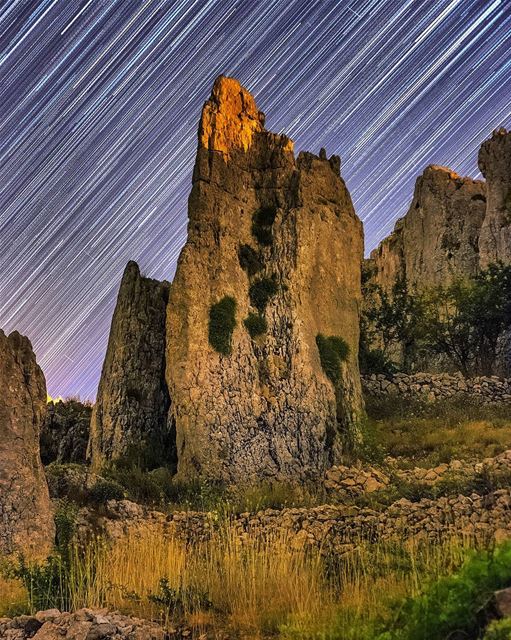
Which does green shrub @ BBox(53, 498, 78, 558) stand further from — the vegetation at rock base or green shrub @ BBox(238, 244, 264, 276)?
the vegetation at rock base

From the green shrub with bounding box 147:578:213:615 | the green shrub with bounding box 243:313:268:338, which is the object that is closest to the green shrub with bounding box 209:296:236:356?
the green shrub with bounding box 243:313:268:338

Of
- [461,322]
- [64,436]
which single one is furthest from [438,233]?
[64,436]

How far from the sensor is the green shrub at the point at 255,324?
23.3m

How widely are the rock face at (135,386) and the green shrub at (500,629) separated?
1914 cm

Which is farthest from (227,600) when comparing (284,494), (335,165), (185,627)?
(335,165)

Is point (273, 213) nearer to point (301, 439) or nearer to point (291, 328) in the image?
point (291, 328)

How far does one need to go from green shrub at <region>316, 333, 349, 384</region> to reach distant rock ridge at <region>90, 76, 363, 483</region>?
4 centimetres

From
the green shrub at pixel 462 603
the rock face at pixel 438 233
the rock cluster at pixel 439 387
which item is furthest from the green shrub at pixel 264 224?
the rock face at pixel 438 233

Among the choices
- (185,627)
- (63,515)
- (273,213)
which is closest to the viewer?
(185,627)

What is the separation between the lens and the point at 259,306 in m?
24.0

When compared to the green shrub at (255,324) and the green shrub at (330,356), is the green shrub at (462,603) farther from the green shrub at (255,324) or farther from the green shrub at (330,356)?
the green shrub at (330,356)

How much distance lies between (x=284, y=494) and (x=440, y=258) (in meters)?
44.0

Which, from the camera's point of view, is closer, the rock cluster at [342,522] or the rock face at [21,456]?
the rock cluster at [342,522]

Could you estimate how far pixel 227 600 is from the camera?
8438 mm
